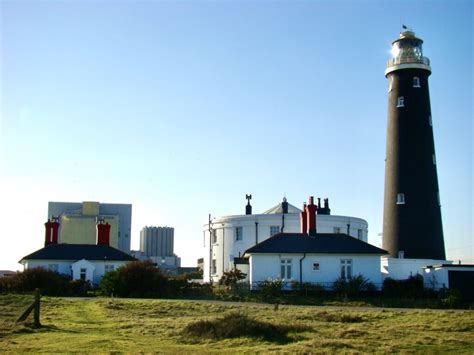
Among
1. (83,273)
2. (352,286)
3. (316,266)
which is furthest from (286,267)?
(83,273)

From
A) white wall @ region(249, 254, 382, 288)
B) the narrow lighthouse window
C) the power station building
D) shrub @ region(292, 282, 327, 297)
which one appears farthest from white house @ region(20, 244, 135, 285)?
the power station building

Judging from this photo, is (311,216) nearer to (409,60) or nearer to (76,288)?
(409,60)

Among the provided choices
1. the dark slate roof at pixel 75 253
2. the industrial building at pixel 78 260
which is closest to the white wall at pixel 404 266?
the industrial building at pixel 78 260

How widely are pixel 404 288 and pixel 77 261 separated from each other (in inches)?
823

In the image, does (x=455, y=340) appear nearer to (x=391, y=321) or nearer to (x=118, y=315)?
(x=391, y=321)

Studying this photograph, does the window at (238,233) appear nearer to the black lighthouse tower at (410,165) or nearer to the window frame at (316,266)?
the black lighthouse tower at (410,165)

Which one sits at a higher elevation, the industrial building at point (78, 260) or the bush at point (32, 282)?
the industrial building at point (78, 260)

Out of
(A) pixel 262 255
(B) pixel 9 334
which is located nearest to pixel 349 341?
(B) pixel 9 334

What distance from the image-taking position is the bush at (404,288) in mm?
37772

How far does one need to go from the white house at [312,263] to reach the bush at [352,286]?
0.82 m

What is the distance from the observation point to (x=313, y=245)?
40875 mm

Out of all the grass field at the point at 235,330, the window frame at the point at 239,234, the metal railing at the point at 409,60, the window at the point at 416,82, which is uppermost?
the metal railing at the point at 409,60

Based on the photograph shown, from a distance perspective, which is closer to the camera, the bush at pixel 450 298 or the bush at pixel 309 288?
the bush at pixel 450 298

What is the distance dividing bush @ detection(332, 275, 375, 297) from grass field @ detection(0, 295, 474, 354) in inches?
317
